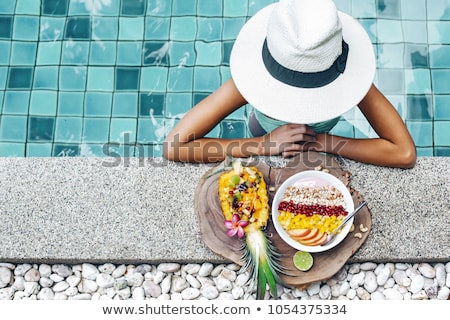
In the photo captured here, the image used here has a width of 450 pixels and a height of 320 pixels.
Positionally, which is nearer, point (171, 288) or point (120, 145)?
point (171, 288)

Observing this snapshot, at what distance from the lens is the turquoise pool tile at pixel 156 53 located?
3.53 m

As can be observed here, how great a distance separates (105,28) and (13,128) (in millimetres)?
887

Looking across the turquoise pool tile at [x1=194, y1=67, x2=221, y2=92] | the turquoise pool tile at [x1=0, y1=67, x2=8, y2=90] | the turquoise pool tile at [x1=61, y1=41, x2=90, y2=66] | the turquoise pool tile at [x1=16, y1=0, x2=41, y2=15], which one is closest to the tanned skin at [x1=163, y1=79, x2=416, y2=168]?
the turquoise pool tile at [x1=194, y1=67, x2=221, y2=92]

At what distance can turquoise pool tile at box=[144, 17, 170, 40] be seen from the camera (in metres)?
3.56

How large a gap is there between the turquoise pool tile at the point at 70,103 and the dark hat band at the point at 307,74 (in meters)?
1.79

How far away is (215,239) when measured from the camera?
95.2 inches

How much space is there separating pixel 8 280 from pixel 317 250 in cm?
147

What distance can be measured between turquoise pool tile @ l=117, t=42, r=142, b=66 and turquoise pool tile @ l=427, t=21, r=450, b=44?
1.91 meters

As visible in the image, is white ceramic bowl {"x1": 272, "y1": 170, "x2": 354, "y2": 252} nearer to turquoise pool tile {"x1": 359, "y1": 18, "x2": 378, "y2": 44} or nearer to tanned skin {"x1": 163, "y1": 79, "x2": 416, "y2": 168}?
tanned skin {"x1": 163, "y1": 79, "x2": 416, "y2": 168}

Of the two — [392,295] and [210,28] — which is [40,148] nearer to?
[210,28]

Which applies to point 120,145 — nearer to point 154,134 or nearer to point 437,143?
point 154,134

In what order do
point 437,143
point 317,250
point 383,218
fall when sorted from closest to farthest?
point 317,250 → point 383,218 → point 437,143

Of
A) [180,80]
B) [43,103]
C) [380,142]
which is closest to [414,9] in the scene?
[380,142]

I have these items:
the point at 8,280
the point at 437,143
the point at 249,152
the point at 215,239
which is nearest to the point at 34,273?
the point at 8,280
